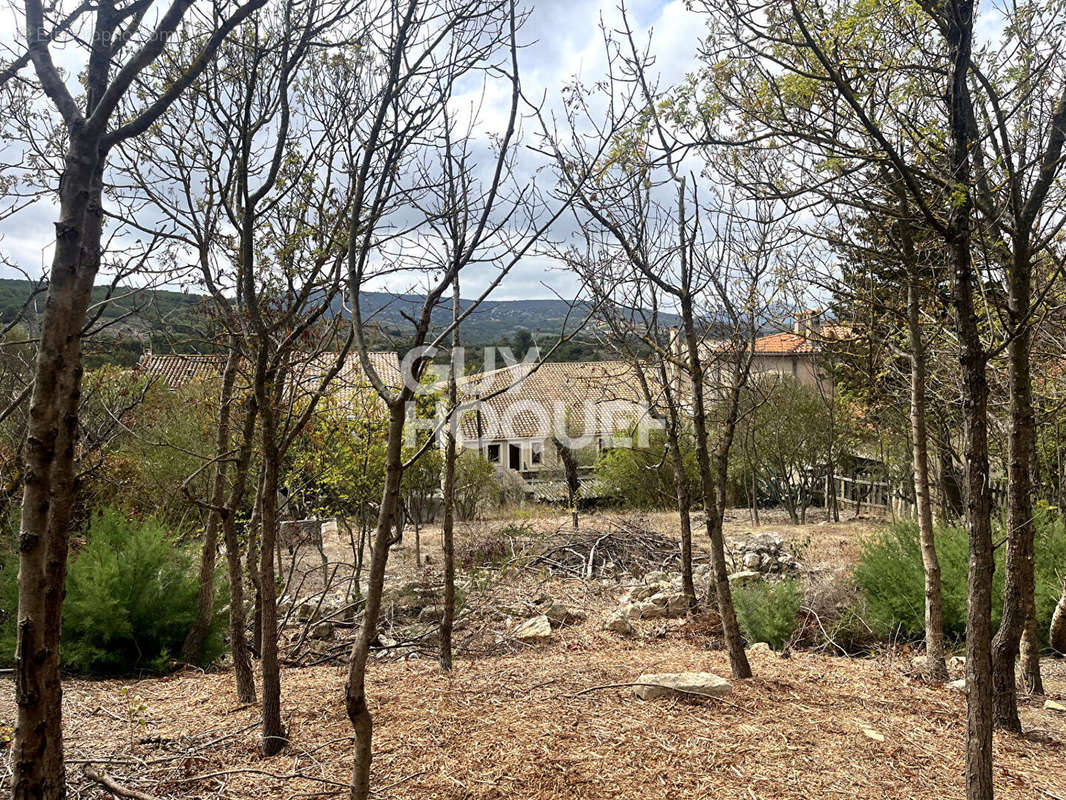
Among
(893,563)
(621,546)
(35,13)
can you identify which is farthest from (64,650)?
(621,546)

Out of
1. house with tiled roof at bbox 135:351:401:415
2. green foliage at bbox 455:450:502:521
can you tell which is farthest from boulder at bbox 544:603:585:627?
green foliage at bbox 455:450:502:521

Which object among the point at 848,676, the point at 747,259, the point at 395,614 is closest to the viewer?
the point at 848,676

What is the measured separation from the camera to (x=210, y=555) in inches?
198

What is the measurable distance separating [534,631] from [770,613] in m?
2.33

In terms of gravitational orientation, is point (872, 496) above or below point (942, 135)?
below

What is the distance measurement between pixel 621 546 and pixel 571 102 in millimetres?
8282

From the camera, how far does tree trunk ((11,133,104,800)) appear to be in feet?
5.93

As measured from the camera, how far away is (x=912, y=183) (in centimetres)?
236

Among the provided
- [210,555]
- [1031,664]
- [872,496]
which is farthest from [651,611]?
[872,496]

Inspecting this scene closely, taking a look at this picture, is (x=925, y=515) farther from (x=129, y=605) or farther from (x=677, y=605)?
(x=129, y=605)

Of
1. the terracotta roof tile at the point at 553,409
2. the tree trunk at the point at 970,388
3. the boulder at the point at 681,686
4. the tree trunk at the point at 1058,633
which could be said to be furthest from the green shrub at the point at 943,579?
the terracotta roof tile at the point at 553,409

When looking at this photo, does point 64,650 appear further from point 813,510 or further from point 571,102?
point 813,510

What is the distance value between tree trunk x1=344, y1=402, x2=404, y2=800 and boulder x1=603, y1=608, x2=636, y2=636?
547cm

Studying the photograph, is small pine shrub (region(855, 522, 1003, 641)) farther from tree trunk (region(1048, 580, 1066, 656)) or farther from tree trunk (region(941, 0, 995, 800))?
tree trunk (region(941, 0, 995, 800))
